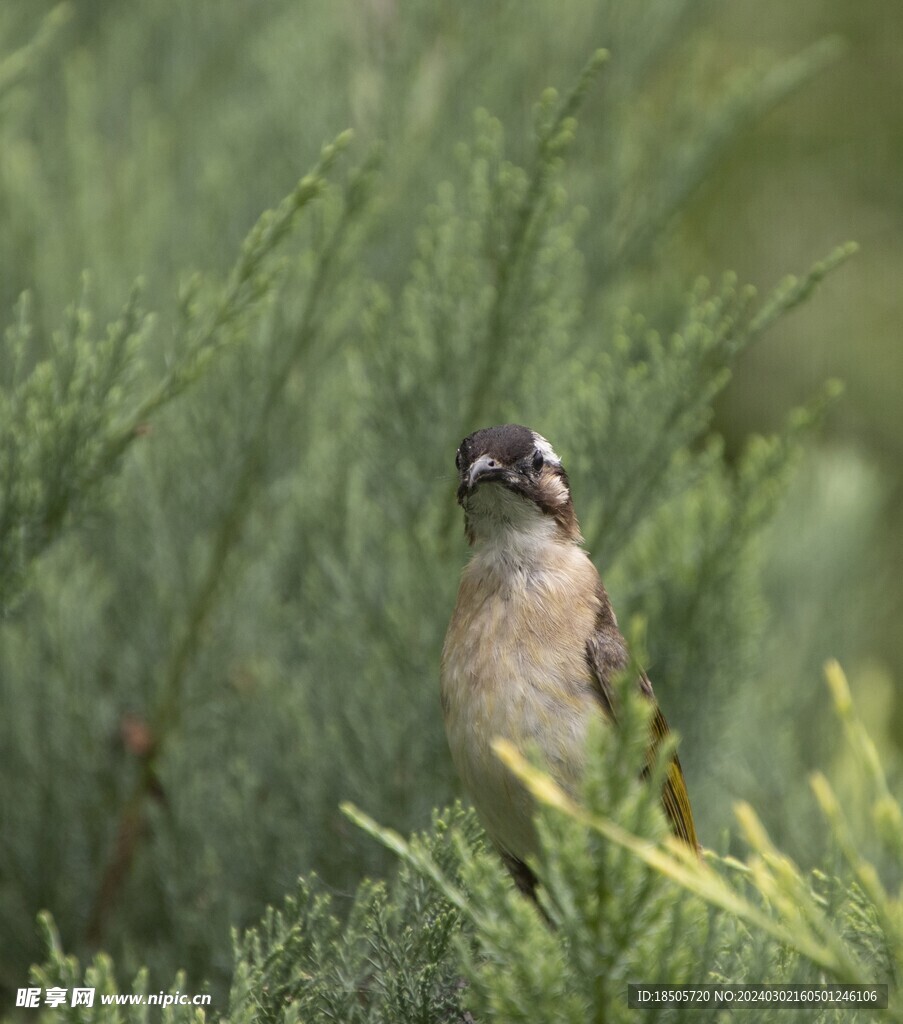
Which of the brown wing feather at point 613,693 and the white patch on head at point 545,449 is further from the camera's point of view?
the white patch on head at point 545,449

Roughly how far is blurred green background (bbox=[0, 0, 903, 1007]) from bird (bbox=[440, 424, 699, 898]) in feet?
0.78

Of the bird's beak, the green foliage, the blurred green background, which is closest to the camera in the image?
the green foliage

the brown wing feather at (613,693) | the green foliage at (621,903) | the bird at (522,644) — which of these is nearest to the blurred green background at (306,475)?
the bird at (522,644)

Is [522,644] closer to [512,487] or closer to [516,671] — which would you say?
[516,671]

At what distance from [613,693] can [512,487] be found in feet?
1.47

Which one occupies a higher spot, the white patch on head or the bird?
the white patch on head

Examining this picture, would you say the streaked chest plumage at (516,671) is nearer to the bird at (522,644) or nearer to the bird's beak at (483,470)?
the bird at (522,644)

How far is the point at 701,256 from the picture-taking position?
511cm

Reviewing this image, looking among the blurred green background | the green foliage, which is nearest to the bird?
the blurred green background

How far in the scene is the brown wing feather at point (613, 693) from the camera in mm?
2297

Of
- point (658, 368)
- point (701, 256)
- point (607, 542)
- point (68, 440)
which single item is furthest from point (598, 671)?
point (701, 256)

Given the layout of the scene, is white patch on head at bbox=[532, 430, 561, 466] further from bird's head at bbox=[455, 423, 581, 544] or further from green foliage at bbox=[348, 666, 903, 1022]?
green foliage at bbox=[348, 666, 903, 1022]

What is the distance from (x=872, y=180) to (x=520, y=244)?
347 centimetres

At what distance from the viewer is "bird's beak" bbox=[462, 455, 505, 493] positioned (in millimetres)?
2289
